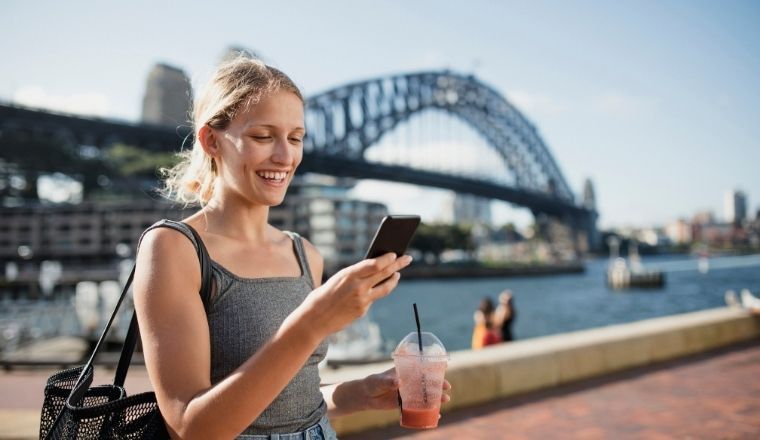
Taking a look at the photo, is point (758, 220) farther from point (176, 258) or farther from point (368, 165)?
point (176, 258)

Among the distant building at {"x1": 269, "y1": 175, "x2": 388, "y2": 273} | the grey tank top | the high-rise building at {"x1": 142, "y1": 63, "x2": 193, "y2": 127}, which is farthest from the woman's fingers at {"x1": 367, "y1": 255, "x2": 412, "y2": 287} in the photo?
the high-rise building at {"x1": 142, "y1": 63, "x2": 193, "y2": 127}

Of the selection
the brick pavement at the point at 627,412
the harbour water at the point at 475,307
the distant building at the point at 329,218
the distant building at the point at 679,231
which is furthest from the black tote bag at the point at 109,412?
the distant building at the point at 679,231

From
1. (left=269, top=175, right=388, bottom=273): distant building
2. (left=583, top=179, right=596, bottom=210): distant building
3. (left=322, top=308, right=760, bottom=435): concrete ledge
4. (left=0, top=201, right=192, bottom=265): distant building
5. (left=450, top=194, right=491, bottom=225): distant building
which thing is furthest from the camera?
(left=583, top=179, right=596, bottom=210): distant building

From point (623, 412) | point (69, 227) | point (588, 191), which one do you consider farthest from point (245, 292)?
point (588, 191)

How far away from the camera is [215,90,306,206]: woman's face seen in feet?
3.76

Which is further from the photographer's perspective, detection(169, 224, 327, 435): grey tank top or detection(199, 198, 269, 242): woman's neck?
detection(199, 198, 269, 242): woman's neck

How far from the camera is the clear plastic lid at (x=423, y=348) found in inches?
52.1

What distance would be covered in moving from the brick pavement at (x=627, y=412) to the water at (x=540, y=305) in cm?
1682

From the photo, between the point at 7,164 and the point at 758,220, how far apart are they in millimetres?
110250

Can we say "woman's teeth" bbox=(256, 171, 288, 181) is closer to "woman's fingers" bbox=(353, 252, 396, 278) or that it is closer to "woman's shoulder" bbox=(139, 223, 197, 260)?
"woman's shoulder" bbox=(139, 223, 197, 260)

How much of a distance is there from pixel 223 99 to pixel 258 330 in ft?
1.39

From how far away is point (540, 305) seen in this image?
39750 millimetres

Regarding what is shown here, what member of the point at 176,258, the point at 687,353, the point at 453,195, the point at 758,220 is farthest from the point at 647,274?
the point at 758,220

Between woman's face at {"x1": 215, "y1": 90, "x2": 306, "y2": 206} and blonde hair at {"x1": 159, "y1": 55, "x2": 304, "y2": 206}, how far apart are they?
0.05 feet
